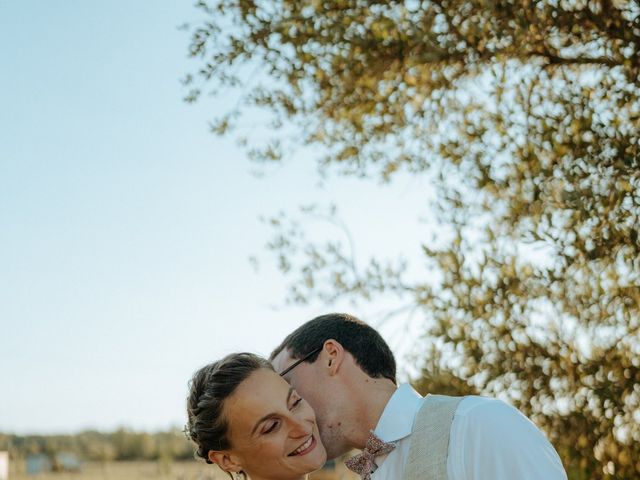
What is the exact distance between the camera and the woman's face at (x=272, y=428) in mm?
3146

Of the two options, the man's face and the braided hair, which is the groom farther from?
the braided hair

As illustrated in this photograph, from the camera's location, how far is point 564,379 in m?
4.62

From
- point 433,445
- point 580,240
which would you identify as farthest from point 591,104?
point 433,445

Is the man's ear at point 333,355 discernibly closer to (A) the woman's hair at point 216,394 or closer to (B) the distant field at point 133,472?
(A) the woman's hair at point 216,394

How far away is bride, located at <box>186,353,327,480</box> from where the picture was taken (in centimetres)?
315

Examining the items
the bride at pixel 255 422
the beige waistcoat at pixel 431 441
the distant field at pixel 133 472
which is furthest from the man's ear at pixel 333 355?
the distant field at pixel 133 472

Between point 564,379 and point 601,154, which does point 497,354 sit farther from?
point 601,154

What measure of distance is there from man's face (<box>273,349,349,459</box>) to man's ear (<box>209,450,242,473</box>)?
319 mm

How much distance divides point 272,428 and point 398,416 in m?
0.45

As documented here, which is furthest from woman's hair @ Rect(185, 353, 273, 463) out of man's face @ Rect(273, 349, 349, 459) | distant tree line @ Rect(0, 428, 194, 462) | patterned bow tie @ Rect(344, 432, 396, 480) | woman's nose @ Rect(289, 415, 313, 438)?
distant tree line @ Rect(0, 428, 194, 462)

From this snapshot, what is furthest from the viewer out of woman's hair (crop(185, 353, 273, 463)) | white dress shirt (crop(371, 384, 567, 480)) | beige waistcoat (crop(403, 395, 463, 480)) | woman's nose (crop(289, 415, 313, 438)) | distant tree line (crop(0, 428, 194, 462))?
distant tree line (crop(0, 428, 194, 462))

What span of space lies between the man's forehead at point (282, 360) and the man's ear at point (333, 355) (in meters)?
0.15

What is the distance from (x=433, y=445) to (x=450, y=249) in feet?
6.18

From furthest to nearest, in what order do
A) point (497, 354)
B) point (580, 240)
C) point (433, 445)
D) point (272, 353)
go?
point (497, 354)
point (580, 240)
point (272, 353)
point (433, 445)
